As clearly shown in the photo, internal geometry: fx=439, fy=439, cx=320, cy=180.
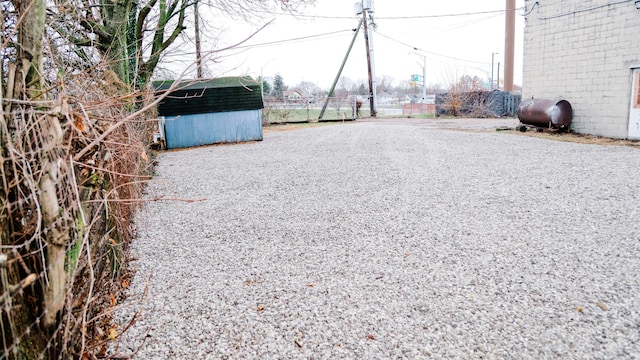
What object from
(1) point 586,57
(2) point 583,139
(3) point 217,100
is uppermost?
(1) point 586,57

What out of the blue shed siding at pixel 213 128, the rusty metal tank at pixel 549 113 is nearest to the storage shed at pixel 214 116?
the blue shed siding at pixel 213 128

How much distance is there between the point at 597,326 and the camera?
293cm

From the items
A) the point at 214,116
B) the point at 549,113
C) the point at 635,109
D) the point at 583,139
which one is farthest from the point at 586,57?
the point at 214,116

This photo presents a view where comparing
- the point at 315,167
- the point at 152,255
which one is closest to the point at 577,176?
the point at 315,167

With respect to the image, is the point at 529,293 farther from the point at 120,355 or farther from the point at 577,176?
the point at 577,176

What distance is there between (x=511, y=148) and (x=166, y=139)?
1133 centimetres

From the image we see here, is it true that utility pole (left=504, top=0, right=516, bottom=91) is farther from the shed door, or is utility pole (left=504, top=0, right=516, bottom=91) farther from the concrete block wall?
the shed door

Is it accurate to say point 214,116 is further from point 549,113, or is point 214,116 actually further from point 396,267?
point 396,267

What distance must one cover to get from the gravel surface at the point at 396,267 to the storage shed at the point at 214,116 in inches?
317

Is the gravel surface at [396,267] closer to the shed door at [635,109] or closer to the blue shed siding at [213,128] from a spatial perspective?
the shed door at [635,109]

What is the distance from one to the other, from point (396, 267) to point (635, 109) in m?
11.1

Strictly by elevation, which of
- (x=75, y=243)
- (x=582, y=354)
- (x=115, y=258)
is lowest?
(x=582, y=354)

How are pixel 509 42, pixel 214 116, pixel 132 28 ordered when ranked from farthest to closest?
pixel 509 42, pixel 214 116, pixel 132 28

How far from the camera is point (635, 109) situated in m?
11.6
